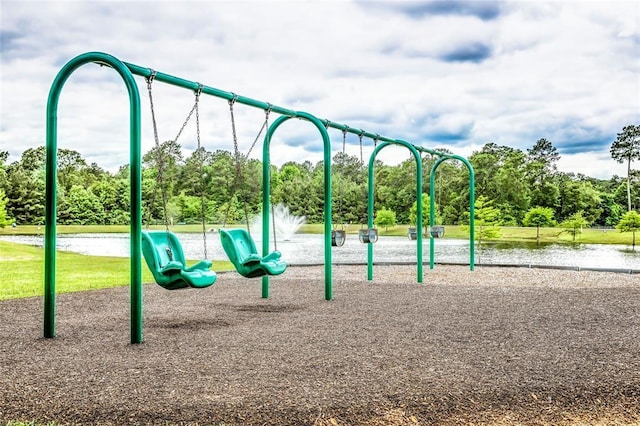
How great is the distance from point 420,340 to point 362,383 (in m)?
1.71

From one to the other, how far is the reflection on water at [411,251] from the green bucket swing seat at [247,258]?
14.1 metres

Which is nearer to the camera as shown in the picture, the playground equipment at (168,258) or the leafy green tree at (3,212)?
the playground equipment at (168,258)

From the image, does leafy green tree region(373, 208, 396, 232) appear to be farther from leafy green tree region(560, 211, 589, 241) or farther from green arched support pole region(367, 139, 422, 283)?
green arched support pole region(367, 139, 422, 283)

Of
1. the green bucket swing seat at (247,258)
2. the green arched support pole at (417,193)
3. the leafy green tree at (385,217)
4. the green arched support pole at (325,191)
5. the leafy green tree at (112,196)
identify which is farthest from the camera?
the leafy green tree at (385,217)

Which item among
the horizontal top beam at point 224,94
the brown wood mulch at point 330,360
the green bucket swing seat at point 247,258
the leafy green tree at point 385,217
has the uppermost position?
the horizontal top beam at point 224,94

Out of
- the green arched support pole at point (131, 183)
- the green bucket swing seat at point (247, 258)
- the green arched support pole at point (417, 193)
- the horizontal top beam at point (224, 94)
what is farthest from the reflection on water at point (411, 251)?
the green arched support pole at point (131, 183)

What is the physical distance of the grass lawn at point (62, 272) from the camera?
12.5m

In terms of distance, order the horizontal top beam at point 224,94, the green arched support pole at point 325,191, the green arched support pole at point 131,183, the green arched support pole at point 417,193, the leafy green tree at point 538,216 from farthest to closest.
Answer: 1. the leafy green tree at point 538,216
2. the green arched support pole at point 417,193
3. the green arched support pole at point 325,191
4. the horizontal top beam at point 224,94
5. the green arched support pole at point 131,183

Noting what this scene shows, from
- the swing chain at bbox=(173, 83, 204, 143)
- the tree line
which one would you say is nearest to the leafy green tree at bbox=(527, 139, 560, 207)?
the tree line

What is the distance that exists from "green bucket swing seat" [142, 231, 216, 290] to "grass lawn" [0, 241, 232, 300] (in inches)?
195

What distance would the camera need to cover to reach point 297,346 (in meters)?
5.86

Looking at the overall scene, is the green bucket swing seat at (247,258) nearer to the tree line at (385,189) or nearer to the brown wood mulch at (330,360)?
the brown wood mulch at (330,360)

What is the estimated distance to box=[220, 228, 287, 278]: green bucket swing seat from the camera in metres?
7.55

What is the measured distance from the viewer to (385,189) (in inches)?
1220
